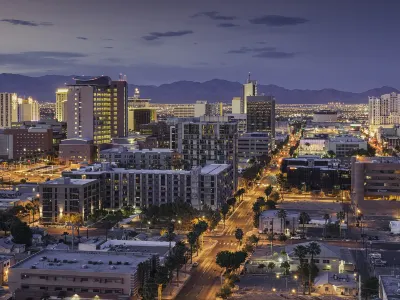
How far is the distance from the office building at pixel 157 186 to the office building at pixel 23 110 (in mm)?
76855

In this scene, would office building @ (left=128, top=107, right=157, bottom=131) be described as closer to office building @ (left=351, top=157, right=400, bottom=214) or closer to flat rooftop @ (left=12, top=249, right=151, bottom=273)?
office building @ (left=351, top=157, right=400, bottom=214)

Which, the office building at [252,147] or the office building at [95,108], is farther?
the office building at [252,147]

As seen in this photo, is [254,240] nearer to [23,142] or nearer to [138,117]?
[23,142]

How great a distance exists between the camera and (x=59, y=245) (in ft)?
96.5

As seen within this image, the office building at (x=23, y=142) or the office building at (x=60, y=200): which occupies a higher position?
the office building at (x=23, y=142)

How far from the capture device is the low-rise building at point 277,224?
35969mm

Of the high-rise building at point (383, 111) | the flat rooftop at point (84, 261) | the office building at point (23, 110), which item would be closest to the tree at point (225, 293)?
the flat rooftop at point (84, 261)

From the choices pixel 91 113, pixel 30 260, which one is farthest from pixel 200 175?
pixel 91 113

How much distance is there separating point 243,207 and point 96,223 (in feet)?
36.1

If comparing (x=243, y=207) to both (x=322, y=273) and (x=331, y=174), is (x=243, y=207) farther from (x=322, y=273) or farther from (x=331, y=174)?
(x=322, y=273)

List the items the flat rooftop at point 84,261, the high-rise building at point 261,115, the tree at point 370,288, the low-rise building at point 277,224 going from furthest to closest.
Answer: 1. the high-rise building at point 261,115
2. the low-rise building at point 277,224
3. the flat rooftop at point 84,261
4. the tree at point 370,288

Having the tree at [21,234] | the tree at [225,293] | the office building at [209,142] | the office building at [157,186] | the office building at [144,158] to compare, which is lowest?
the tree at [225,293]

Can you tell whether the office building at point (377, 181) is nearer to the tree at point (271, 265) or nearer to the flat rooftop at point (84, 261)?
the tree at point (271, 265)

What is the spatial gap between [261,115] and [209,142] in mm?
45759
